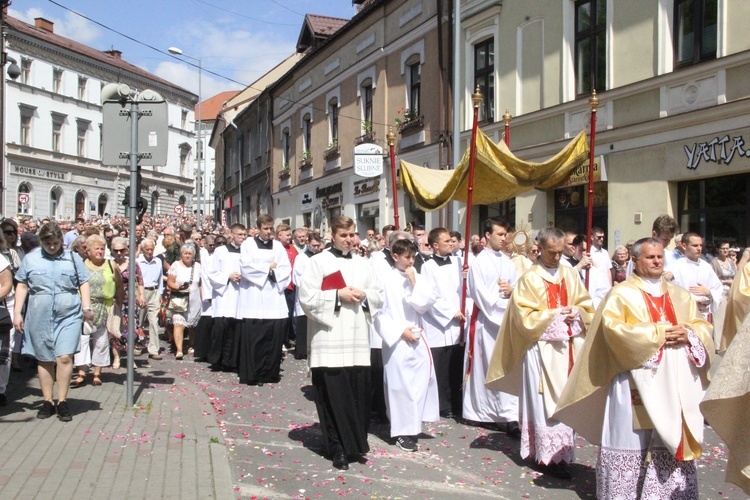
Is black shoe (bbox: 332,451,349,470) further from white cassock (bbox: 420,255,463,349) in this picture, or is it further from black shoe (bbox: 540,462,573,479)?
white cassock (bbox: 420,255,463,349)

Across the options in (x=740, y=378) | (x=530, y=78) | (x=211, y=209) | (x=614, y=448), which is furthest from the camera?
(x=211, y=209)

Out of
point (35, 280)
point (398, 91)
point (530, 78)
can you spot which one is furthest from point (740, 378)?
point (398, 91)

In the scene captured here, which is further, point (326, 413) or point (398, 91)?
point (398, 91)

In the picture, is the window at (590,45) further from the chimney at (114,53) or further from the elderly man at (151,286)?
the chimney at (114,53)

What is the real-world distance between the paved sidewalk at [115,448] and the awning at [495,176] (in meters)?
3.87

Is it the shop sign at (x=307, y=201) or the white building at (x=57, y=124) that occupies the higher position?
the white building at (x=57, y=124)

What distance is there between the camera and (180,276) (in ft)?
41.0

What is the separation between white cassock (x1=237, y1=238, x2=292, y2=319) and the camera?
1045 cm

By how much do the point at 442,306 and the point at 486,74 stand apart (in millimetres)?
12032

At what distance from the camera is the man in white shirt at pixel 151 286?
40.1ft

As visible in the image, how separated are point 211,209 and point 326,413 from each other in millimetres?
81581

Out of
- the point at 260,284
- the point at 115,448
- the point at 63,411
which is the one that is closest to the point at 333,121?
the point at 260,284

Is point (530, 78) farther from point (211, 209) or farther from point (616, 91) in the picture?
point (211, 209)

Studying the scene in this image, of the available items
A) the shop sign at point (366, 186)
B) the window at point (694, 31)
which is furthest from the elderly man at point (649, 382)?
the shop sign at point (366, 186)
